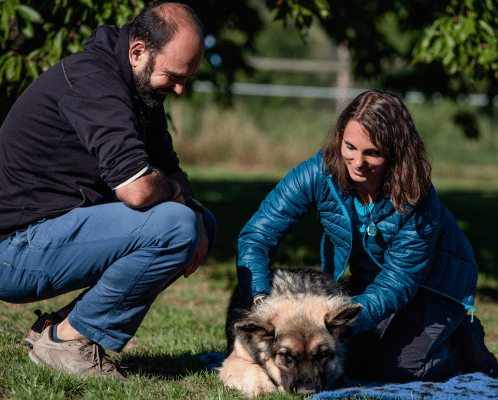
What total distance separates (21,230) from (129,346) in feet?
5.30

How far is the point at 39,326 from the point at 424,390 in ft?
8.40

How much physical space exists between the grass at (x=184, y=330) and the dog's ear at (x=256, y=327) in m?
0.37

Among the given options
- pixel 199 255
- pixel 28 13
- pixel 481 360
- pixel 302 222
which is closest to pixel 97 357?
pixel 199 255

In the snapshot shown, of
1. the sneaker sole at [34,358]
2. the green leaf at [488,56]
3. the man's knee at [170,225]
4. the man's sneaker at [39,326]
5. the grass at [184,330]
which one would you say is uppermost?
the green leaf at [488,56]

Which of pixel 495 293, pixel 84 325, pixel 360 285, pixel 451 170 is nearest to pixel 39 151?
pixel 84 325

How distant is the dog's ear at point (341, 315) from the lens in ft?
10.7

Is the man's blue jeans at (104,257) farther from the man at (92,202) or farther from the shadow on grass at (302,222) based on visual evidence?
the shadow on grass at (302,222)

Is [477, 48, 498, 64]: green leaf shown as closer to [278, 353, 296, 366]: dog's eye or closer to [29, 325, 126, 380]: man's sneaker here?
[278, 353, 296, 366]: dog's eye

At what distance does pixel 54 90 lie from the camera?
3.17 meters

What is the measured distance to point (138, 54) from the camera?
325 cm

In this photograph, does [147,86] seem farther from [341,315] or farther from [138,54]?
[341,315]

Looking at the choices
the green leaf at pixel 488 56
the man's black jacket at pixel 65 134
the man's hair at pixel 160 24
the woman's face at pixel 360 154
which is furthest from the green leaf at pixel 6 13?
the green leaf at pixel 488 56

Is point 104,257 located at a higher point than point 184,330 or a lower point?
higher

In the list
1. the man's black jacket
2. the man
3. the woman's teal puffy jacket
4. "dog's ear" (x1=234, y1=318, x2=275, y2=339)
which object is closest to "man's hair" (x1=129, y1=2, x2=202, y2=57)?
the man
